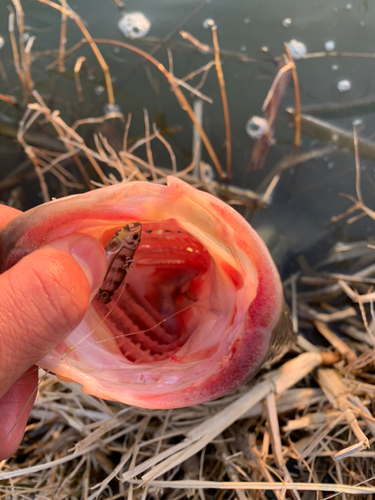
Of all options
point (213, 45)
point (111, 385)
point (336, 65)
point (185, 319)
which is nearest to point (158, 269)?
point (185, 319)

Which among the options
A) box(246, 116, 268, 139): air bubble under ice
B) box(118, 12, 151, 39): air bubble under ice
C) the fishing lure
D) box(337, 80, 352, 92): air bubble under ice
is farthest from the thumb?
box(337, 80, 352, 92): air bubble under ice

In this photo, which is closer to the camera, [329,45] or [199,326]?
[199,326]

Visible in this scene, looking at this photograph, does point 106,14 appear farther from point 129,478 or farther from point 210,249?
point 129,478

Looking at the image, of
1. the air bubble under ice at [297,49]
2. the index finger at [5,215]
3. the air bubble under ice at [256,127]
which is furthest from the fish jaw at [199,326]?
the air bubble under ice at [297,49]

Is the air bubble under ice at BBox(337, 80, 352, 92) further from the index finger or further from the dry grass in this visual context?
the index finger

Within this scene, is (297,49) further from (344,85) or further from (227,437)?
(227,437)

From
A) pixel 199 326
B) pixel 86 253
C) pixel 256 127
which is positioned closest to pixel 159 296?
pixel 199 326
